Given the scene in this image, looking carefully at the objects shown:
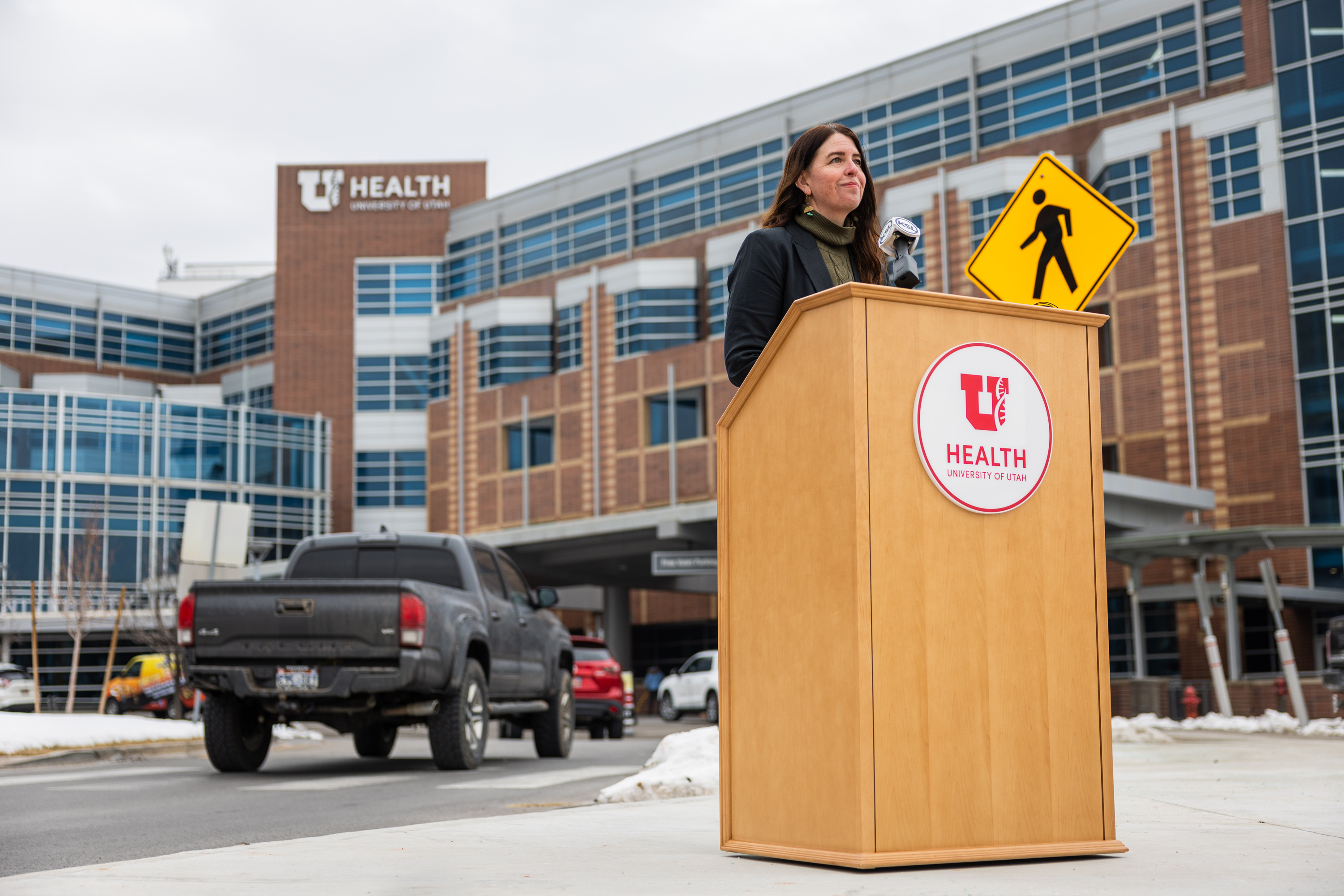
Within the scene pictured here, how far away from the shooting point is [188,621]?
428 inches

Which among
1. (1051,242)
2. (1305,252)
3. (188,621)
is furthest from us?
(1305,252)

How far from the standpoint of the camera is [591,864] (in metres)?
3.78

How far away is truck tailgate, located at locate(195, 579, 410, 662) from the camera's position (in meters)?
10.3

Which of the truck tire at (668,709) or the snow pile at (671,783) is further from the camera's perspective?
the truck tire at (668,709)

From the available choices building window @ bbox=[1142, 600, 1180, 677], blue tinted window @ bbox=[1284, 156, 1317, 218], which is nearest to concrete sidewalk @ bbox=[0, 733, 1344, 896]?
building window @ bbox=[1142, 600, 1180, 677]

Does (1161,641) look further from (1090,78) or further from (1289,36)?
(1090,78)

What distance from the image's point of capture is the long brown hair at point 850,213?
4211mm

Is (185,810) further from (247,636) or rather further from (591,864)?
(591,864)

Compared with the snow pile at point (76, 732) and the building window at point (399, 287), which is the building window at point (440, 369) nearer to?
the building window at point (399, 287)

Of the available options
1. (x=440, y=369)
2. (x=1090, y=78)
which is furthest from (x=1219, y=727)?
(x=440, y=369)

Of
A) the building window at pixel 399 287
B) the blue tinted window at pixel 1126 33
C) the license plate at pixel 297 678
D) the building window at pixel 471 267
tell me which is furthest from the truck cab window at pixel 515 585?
the building window at pixel 399 287

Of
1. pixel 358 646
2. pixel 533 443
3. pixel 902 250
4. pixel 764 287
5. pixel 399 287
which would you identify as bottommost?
pixel 358 646

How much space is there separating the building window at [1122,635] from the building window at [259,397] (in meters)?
39.9

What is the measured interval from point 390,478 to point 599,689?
40473 millimetres
